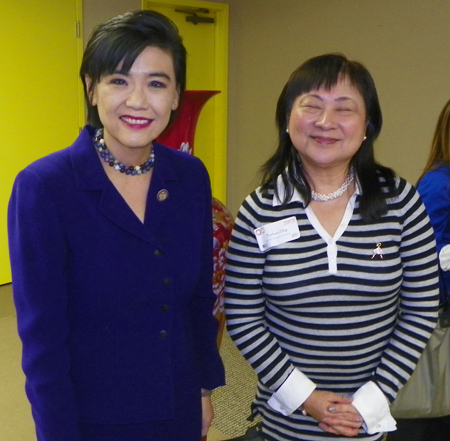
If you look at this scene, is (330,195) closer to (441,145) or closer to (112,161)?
(112,161)

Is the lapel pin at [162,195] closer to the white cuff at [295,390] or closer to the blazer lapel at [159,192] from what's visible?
the blazer lapel at [159,192]

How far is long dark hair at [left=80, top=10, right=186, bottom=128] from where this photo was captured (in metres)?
1.13

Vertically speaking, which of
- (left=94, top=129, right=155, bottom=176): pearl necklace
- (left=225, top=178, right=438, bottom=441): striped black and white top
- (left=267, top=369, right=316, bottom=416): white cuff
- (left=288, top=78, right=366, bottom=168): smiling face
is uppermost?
(left=288, top=78, right=366, bottom=168): smiling face

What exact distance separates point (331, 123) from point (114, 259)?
0.59 metres

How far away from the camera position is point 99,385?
117 cm

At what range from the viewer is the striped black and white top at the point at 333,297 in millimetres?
1333

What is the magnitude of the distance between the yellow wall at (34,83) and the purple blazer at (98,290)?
325 centimetres

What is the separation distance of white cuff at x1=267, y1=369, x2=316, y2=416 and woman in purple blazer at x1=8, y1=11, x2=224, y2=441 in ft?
0.74

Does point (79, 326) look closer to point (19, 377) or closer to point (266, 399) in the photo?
point (266, 399)

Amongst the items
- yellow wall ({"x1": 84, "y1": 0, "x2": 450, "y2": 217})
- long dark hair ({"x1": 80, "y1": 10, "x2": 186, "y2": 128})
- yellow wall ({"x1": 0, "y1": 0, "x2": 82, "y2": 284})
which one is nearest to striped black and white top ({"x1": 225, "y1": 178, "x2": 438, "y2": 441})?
long dark hair ({"x1": 80, "y1": 10, "x2": 186, "y2": 128})

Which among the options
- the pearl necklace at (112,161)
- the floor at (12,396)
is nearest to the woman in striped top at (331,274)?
the pearl necklace at (112,161)

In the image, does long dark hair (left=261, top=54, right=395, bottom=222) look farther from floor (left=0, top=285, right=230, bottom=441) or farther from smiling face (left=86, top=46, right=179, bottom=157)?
floor (left=0, top=285, right=230, bottom=441)

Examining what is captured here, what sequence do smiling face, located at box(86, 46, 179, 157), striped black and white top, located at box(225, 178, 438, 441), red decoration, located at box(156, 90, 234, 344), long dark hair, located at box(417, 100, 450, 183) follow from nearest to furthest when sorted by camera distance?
1. smiling face, located at box(86, 46, 179, 157)
2. striped black and white top, located at box(225, 178, 438, 441)
3. red decoration, located at box(156, 90, 234, 344)
4. long dark hair, located at box(417, 100, 450, 183)

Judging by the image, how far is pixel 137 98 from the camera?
3.76ft
